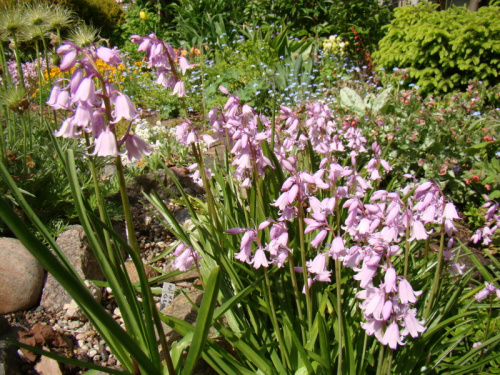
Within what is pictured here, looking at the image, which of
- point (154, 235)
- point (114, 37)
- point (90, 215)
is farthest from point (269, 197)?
point (114, 37)

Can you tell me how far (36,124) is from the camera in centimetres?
386

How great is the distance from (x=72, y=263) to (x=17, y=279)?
1.13 feet

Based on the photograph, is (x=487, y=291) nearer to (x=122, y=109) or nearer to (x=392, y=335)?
(x=392, y=335)

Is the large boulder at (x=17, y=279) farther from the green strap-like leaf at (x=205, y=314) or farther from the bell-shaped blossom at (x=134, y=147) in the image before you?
the bell-shaped blossom at (x=134, y=147)

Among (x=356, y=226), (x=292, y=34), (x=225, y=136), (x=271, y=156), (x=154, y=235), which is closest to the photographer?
(x=356, y=226)

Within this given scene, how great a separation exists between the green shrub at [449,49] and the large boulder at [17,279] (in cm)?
517

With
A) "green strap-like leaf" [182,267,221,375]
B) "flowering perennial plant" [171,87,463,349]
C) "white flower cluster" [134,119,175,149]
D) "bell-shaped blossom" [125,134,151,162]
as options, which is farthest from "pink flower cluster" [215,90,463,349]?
"white flower cluster" [134,119,175,149]

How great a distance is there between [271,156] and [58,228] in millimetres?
1852

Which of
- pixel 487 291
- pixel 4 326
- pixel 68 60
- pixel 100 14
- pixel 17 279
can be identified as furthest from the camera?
pixel 100 14

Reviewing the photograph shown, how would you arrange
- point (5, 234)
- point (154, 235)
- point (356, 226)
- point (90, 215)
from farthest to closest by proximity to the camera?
point (154, 235) < point (5, 234) < point (356, 226) < point (90, 215)

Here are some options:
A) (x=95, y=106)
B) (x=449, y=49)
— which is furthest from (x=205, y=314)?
(x=449, y=49)

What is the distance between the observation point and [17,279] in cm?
254

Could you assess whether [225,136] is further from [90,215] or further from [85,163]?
[85,163]

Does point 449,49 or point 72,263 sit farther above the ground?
point 449,49
